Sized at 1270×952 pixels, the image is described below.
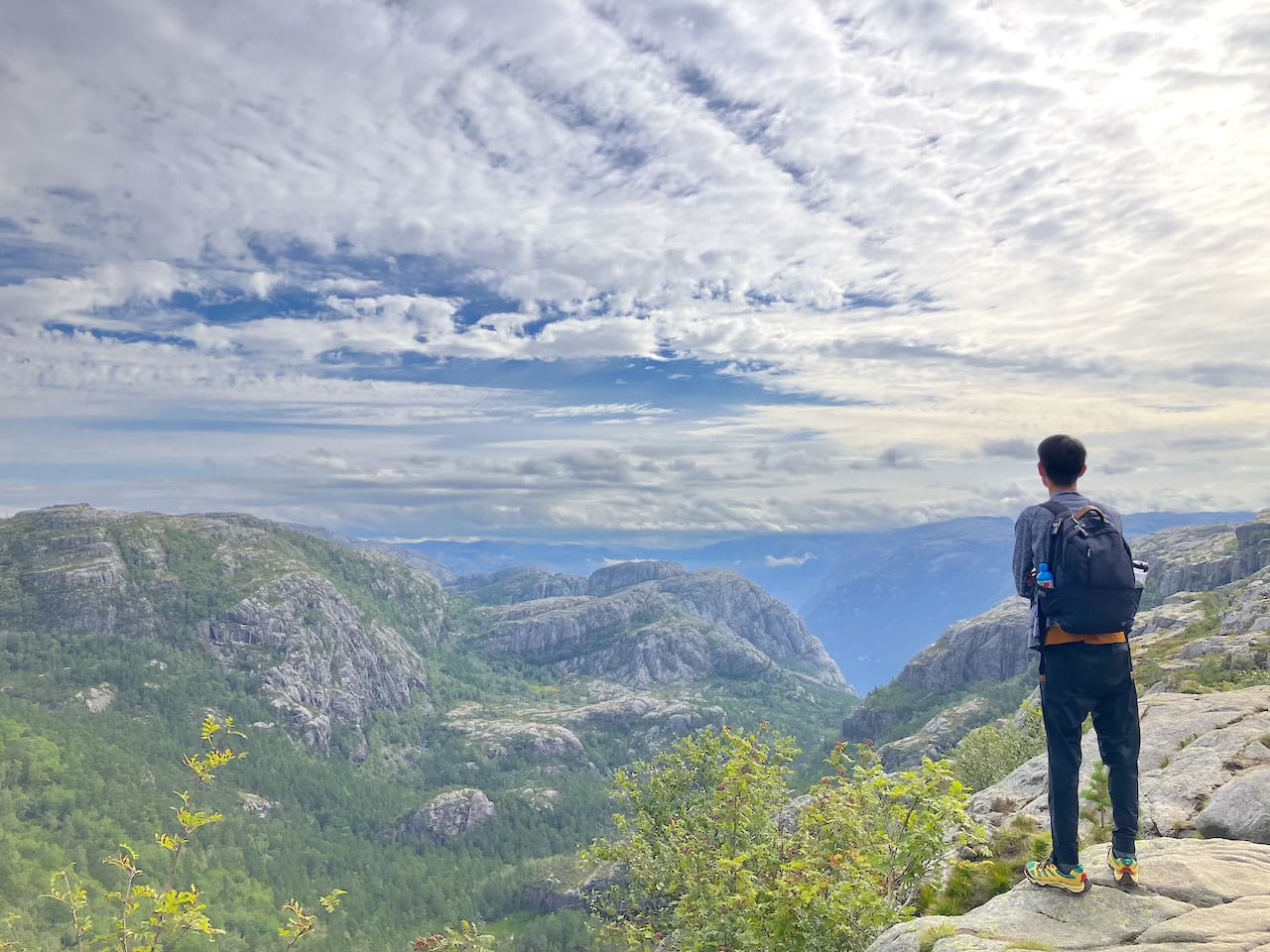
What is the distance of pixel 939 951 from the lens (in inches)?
414

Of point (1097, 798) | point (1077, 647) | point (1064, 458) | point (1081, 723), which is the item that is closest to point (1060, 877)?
point (1081, 723)

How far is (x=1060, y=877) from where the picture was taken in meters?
11.6

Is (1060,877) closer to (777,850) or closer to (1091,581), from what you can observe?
(1091,581)

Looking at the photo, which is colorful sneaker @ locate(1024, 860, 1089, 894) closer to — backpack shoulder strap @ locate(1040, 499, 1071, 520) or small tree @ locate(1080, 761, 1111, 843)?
small tree @ locate(1080, 761, 1111, 843)

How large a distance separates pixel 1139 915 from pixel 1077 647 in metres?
4.29

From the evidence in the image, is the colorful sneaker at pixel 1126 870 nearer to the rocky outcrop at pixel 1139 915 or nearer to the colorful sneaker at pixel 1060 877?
the rocky outcrop at pixel 1139 915

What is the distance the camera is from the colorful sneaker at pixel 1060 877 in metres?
11.5

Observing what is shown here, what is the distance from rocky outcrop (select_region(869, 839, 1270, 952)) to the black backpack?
14.4 feet

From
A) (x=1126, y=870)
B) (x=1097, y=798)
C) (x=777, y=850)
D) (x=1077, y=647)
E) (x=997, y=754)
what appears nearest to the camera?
(x=1077, y=647)

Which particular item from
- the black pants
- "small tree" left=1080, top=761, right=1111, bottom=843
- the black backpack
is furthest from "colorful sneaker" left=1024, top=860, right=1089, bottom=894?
the black backpack

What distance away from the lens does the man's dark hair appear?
1205cm

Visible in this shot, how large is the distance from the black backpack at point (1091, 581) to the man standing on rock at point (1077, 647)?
0.05ft

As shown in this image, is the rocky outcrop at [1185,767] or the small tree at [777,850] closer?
the small tree at [777,850]

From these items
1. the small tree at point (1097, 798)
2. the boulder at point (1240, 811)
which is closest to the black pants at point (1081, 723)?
the small tree at point (1097, 798)
